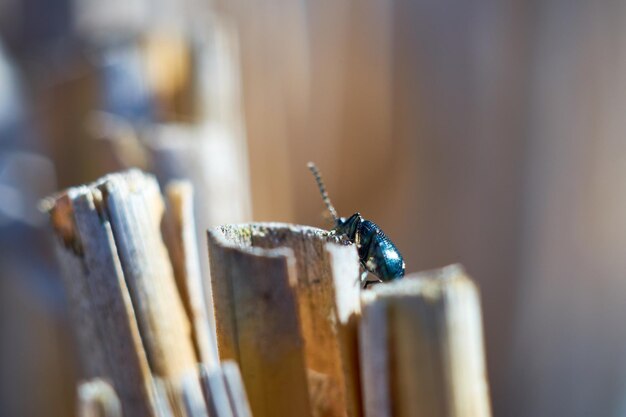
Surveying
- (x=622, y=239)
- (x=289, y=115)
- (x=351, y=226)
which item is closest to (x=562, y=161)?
(x=622, y=239)

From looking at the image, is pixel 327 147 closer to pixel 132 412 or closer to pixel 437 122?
pixel 437 122

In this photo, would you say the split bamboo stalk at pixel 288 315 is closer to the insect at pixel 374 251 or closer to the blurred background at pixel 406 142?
the insect at pixel 374 251

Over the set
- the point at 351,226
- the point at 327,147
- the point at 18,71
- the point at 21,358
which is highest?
the point at 18,71

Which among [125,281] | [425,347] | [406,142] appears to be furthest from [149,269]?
[406,142]

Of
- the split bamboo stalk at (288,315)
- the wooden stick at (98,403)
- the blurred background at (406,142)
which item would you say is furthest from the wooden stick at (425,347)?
the blurred background at (406,142)

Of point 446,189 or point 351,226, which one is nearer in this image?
point 351,226

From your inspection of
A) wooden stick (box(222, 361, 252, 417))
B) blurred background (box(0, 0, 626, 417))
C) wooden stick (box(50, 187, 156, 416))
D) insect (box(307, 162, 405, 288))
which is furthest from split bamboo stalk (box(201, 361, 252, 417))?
blurred background (box(0, 0, 626, 417))

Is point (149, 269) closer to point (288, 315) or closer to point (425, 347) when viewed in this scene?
point (288, 315)
